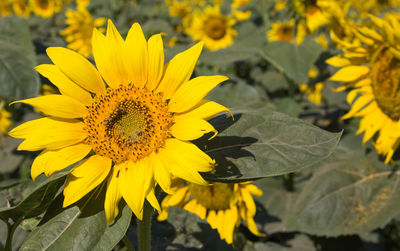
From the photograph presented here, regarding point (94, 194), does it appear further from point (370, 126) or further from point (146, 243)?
point (370, 126)

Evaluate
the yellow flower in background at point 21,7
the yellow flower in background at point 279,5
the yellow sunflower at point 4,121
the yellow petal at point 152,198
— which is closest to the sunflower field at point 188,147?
the yellow petal at point 152,198

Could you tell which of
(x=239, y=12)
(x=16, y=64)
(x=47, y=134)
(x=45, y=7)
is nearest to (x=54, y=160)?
(x=47, y=134)

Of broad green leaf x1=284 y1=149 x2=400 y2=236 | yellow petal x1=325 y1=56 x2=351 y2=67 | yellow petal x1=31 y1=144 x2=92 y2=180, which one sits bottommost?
broad green leaf x1=284 y1=149 x2=400 y2=236

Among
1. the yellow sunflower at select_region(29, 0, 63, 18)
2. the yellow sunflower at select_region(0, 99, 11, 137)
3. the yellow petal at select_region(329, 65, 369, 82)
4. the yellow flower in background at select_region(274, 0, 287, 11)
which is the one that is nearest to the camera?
the yellow petal at select_region(329, 65, 369, 82)

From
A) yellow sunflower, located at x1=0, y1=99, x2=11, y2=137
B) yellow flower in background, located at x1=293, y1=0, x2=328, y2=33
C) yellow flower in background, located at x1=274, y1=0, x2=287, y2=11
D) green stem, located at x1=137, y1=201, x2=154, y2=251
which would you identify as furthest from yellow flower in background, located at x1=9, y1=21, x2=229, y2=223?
yellow flower in background, located at x1=274, y1=0, x2=287, y2=11

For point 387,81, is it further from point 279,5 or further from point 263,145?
point 279,5

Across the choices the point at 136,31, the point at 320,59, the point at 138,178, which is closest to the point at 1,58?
the point at 136,31

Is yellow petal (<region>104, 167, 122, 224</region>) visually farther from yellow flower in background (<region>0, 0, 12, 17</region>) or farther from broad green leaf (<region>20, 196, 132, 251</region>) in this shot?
yellow flower in background (<region>0, 0, 12, 17</region>)
